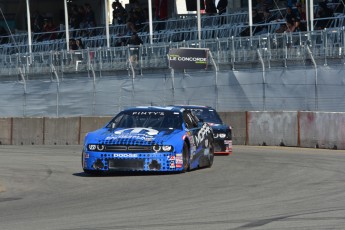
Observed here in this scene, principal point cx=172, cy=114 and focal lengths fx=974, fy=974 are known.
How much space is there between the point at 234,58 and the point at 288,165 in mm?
10725

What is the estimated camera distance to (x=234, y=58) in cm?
2938

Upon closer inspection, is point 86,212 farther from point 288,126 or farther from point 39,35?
point 39,35

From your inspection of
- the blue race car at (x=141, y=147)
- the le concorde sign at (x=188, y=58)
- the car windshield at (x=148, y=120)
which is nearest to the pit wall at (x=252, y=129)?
the le concorde sign at (x=188, y=58)

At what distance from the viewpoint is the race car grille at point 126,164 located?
53.9 feet

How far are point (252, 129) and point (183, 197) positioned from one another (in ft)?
49.4

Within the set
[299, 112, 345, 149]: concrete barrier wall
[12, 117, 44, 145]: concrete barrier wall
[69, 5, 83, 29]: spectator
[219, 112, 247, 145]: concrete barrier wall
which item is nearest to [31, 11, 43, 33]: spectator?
[69, 5, 83, 29]: spectator

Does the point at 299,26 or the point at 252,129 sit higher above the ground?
the point at 299,26

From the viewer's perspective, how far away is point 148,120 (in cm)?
1758

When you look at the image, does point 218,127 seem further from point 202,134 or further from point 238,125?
point 238,125

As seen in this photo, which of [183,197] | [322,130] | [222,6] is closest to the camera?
[183,197]

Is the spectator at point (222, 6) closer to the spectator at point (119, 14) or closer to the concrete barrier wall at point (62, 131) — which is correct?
the spectator at point (119, 14)

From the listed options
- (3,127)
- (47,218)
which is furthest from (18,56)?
(47,218)

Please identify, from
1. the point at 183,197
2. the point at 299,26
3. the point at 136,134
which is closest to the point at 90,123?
the point at 299,26

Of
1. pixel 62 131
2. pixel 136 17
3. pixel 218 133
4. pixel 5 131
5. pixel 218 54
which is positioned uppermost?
pixel 136 17
